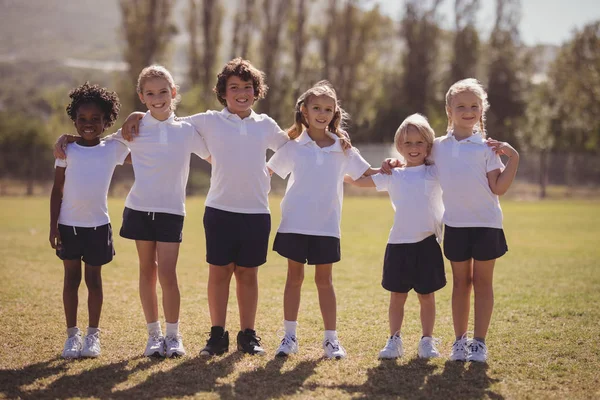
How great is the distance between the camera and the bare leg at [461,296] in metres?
4.44

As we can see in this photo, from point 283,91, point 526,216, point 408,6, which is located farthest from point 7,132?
point 526,216

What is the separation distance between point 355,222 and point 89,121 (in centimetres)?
1086

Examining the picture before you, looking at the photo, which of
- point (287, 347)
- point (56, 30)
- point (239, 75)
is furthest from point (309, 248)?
point (56, 30)

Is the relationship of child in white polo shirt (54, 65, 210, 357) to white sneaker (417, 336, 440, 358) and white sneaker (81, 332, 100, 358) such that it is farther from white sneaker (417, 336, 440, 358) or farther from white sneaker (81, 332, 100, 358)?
white sneaker (417, 336, 440, 358)

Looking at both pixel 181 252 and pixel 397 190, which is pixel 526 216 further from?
pixel 397 190

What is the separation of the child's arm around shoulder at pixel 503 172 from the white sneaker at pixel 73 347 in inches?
117

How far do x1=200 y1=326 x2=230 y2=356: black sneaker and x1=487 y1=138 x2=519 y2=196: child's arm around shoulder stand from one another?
208cm

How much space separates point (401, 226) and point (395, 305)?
554 mm

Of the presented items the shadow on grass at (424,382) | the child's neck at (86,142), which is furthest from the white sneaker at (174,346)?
the child's neck at (86,142)

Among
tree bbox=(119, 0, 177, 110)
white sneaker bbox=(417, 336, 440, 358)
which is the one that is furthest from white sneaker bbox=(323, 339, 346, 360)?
tree bbox=(119, 0, 177, 110)

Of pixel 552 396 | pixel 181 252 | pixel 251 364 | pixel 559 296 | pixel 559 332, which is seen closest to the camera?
pixel 552 396

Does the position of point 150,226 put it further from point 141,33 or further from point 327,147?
point 141,33

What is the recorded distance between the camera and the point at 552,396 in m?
3.63

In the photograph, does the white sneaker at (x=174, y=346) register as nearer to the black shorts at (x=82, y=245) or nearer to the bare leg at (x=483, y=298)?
the black shorts at (x=82, y=245)
